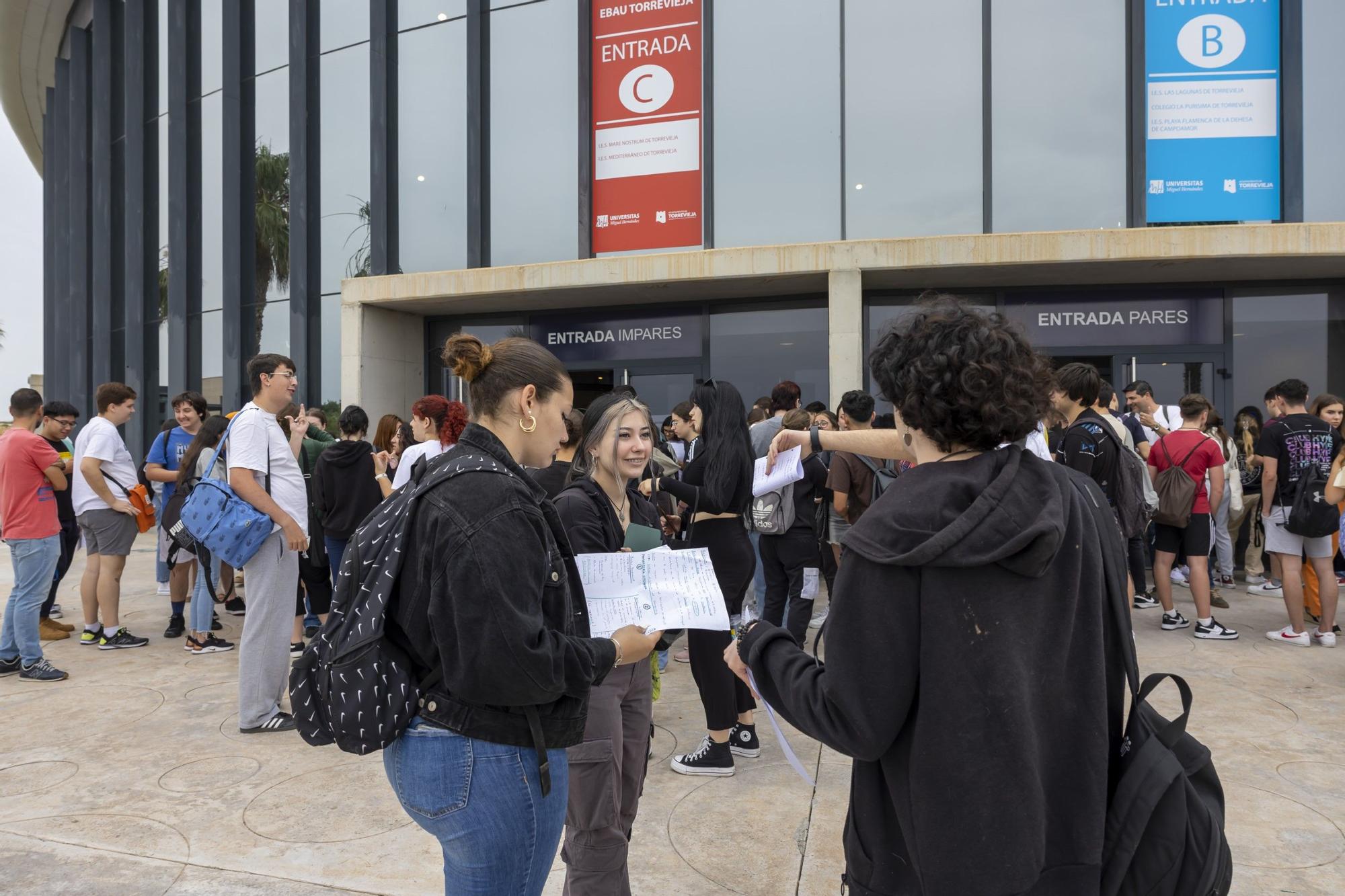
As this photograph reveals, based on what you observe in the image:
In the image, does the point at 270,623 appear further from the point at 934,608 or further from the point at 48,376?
the point at 48,376

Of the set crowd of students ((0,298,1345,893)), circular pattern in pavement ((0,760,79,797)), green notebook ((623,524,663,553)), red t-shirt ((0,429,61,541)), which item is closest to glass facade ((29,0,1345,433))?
red t-shirt ((0,429,61,541))

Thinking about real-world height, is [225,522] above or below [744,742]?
above

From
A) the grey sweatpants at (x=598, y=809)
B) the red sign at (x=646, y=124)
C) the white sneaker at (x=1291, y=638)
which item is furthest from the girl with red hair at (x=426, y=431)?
the white sneaker at (x=1291, y=638)

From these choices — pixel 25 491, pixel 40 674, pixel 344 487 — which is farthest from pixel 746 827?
pixel 25 491

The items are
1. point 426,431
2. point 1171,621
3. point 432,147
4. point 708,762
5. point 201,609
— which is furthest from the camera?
point 432,147

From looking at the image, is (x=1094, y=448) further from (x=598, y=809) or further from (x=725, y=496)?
(x=598, y=809)

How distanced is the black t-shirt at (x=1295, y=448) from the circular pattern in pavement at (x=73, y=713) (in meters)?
8.57

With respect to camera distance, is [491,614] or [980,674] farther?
[491,614]

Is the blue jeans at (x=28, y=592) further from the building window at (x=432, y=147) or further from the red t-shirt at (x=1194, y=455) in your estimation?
the red t-shirt at (x=1194, y=455)

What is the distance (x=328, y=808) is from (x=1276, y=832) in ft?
13.8

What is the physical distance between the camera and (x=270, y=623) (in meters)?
4.95

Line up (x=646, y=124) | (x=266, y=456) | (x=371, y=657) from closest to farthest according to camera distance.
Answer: (x=371, y=657) → (x=266, y=456) → (x=646, y=124)

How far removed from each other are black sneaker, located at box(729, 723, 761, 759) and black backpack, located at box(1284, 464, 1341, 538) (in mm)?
4893

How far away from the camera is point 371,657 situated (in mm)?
1756
